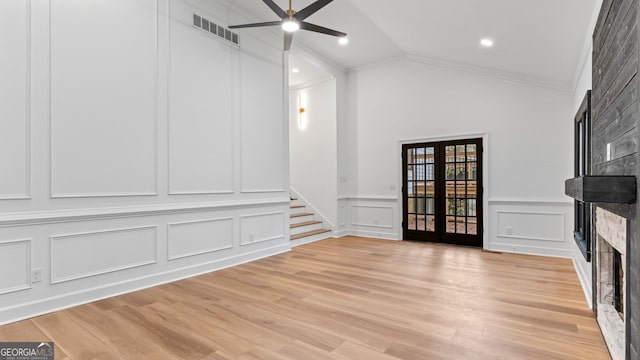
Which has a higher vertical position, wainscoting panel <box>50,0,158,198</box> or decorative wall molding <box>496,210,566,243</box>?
wainscoting panel <box>50,0,158,198</box>

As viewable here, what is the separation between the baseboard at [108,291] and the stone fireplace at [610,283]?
160 inches

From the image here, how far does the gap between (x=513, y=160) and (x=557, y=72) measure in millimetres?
1448

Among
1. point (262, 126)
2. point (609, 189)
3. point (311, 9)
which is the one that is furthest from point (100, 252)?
point (609, 189)

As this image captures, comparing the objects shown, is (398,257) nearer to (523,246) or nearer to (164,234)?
(523,246)

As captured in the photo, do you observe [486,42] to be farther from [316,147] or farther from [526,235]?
[316,147]

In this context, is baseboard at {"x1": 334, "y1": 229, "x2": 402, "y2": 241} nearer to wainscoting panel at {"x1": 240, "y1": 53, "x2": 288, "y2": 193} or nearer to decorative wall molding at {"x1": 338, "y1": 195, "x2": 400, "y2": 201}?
decorative wall molding at {"x1": 338, "y1": 195, "x2": 400, "y2": 201}

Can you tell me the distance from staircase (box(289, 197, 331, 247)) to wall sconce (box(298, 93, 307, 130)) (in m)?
1.71

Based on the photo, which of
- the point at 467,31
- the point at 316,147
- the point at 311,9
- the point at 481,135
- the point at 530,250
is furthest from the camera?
the point at 316,147

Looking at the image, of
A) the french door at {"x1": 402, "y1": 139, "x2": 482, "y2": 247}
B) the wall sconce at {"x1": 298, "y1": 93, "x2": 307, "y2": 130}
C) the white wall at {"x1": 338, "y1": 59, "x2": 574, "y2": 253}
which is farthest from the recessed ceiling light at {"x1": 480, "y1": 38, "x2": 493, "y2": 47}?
the wall sconce at {"x1": 298, "y1": 93, "x2": 307, "y2": 130}

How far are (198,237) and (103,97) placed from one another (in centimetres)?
197

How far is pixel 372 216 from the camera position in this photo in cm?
714

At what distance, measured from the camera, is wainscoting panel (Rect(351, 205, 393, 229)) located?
6.91 metres

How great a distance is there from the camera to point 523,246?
5.47 m

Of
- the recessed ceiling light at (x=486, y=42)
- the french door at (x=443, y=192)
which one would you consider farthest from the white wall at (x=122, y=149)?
the recessed ceiling light at (x=486, y=42)
